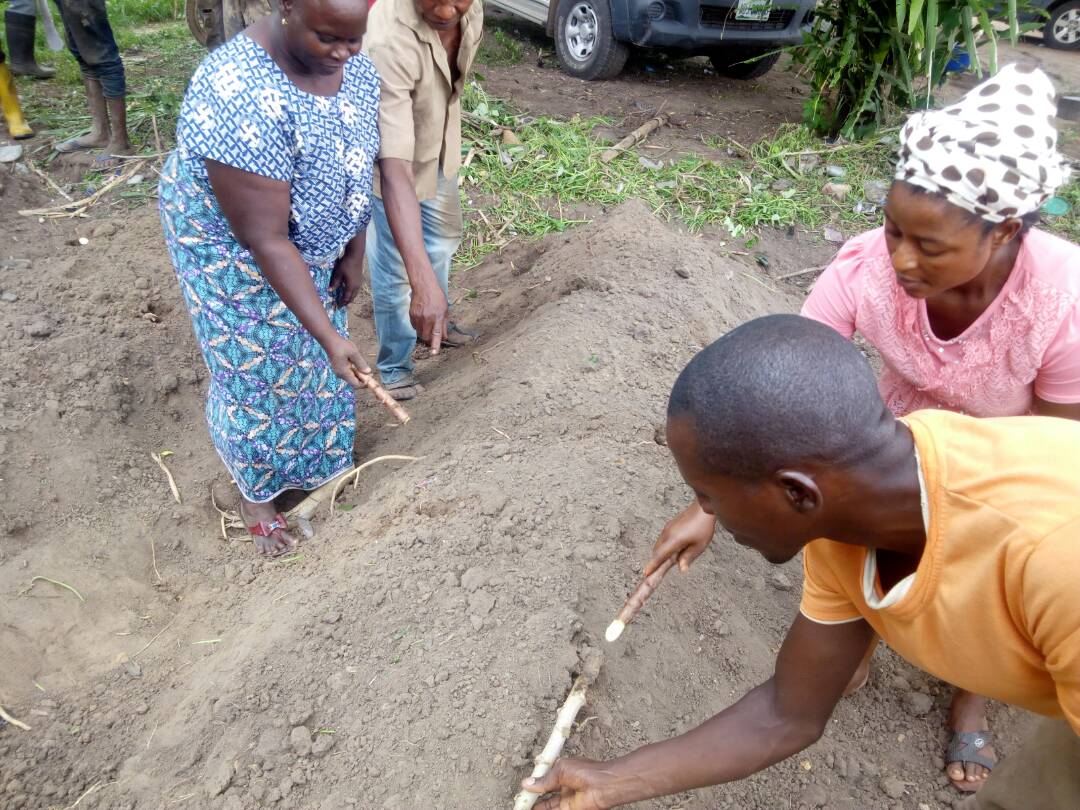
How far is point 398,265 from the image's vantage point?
3354mm

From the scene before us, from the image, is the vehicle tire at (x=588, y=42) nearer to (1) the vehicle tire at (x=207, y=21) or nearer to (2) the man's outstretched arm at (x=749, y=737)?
(1) the vehicle tire at (x=207, y=21)

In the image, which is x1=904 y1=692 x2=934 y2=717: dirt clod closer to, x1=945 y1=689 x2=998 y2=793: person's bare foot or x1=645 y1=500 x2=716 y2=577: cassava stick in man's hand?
x1=945 y1=689 x2=998 y2=793: person's bare foot

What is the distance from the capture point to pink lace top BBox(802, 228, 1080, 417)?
1.79 meters

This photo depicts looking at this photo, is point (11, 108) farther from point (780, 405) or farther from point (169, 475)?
point (780, 405)

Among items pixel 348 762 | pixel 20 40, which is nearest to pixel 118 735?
pixel 348 762

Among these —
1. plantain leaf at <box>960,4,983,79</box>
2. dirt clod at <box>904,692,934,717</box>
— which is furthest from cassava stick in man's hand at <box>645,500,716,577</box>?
plantain leaf at <box>960,4,983,79</box>

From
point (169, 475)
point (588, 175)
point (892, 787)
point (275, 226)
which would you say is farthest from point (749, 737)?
point (588, 175)

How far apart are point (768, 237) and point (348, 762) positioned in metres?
4.01

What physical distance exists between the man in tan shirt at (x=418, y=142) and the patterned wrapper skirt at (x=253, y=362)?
327 millimetres

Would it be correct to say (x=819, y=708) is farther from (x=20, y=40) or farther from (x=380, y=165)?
(x=20, y=40)

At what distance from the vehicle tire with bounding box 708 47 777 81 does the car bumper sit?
16.0 inches

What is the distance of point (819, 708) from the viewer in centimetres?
153

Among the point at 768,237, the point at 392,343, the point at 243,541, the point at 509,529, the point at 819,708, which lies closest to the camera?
the point at 819,708

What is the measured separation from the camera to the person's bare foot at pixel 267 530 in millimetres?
2986
